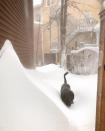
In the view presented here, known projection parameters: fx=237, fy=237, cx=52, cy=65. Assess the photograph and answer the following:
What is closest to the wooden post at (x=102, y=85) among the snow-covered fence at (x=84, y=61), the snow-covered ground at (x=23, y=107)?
the snow-covered ground at (x=23, y=107)

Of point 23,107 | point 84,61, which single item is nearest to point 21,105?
point 23,107

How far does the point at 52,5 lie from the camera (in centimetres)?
2019

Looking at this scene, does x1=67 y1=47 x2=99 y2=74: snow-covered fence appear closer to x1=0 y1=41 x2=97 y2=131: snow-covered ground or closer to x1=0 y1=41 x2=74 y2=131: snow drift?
x1=0 y1=41 x2=97 y2=131: snow-covered ground

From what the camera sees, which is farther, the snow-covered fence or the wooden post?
the snow-covered fence

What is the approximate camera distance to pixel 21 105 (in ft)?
8.44

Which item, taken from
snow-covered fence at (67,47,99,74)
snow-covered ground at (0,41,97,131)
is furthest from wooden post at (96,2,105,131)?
snow-covered fence at (67,47,99,74)

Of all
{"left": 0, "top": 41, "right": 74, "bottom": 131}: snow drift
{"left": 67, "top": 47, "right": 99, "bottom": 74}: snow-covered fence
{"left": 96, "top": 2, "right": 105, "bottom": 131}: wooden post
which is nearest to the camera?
{"left": 96, "top": 2, "right": 105, "bottom": 131}: wooden post

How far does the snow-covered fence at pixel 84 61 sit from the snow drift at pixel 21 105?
25.7 feet

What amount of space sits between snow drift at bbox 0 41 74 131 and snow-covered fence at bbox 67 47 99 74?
784 centimetres

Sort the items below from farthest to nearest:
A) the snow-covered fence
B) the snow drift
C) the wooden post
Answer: the snow-covered fence
the snow drift
the wooden post

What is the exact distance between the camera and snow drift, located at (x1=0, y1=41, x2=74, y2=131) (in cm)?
235

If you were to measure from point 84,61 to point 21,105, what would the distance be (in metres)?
8.61

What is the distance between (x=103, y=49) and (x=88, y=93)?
12.6 feet

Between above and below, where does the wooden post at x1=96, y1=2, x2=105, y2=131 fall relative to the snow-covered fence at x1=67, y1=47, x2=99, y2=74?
above
